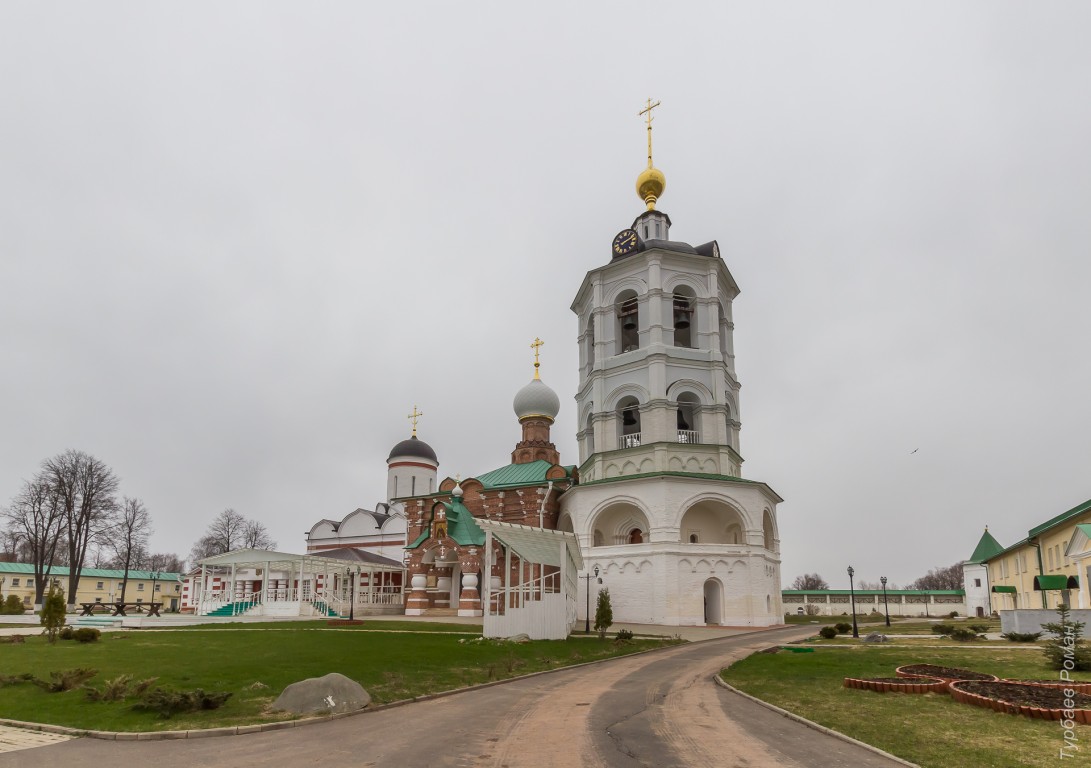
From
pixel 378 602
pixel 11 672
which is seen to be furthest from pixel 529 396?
pixel 11 672

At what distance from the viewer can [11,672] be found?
44.0 ft

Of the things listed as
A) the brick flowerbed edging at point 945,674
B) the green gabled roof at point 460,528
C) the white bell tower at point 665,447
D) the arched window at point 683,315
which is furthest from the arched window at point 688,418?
the brick flowerbed edging at point 945,674

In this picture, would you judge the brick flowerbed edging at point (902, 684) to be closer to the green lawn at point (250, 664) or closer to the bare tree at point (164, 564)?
the green lawn at point (250, 664)

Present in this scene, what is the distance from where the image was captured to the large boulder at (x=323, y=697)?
10617mm

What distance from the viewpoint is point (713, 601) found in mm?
37188

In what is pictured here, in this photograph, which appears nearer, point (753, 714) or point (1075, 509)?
point (753, 714)

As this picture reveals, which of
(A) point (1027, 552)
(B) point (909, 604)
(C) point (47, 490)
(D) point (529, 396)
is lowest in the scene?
(B) point (909, 604)

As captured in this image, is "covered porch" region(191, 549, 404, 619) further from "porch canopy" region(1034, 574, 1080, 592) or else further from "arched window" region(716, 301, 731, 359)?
"porch canopy" region(1034, 574, 1080, 592)

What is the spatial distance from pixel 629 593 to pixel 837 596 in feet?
Answer: 157

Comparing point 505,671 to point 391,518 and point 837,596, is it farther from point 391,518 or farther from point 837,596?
point 837,596

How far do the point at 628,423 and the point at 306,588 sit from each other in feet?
77.9

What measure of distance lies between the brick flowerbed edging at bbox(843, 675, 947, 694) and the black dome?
5500 cm

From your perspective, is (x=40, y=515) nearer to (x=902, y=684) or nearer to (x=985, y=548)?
(x=902, y=684)

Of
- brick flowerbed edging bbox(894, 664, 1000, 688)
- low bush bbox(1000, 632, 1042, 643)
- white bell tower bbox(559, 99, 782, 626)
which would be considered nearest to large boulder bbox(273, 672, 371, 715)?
brick flowerbed edging bbox(894, 664, 1000, 688)
